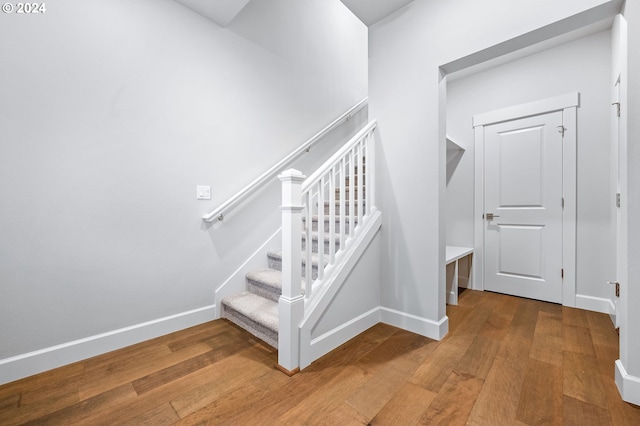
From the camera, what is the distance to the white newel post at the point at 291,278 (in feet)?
4.91

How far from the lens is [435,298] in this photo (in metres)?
1.90

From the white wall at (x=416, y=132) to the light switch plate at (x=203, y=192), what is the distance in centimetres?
144

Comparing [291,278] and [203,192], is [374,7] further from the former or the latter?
[291,278]

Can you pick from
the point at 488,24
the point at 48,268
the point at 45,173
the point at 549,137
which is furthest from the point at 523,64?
the point at 48,268

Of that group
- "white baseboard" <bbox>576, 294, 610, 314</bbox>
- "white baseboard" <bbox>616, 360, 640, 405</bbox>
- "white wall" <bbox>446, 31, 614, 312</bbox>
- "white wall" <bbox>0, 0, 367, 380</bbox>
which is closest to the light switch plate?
"white wall" <bbox>0, 0, 367, 380</bbox>

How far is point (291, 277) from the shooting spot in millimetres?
1520

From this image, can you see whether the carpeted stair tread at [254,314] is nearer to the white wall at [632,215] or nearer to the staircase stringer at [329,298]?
the staircase stringer at [329,298]

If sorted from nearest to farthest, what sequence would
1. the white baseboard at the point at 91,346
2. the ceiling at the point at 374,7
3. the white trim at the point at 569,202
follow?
the white baseboard at the point at 91,346 < the ceiling at the point at 374,7 < the white trim at the point at 569,202

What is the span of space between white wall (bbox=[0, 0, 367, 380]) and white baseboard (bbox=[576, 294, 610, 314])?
2988 millimetres

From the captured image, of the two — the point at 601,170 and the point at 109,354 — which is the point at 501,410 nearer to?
the point at 109,354

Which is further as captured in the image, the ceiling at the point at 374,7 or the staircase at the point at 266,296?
the ceiling at the point at 374,7

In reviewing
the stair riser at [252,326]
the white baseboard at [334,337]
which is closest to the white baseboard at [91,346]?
the stair riser at [252,326]

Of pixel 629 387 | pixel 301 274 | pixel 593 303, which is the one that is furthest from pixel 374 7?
pixel 593 303

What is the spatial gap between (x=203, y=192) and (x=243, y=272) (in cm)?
78
